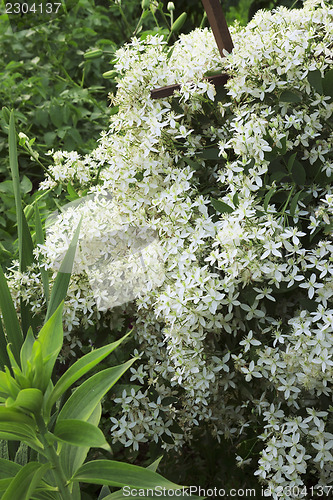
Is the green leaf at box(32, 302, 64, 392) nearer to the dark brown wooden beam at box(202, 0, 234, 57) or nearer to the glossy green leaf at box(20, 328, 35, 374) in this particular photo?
the glossy green leaf at box(20, 328, 35, 374)

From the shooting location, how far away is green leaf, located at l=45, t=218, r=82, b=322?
1.17 metres

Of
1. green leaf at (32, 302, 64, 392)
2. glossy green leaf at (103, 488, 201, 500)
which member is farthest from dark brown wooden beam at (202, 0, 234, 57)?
glossy green leaf at (103, 488, 201, 500)

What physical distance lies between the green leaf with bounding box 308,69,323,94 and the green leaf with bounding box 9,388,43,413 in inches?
28.0

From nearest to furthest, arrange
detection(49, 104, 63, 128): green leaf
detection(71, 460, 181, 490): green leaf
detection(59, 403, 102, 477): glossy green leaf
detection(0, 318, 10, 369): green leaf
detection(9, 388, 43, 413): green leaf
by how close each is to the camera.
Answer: detection(9, 388, 43, 413): green leaf, detection(71, 460, 181, 490): green leaf, detection(59, 403, 102, 477): glossy green leaf, detection(0, 318, 10, 369): green leaf, detection(49, 104, 63, 128): green leaf

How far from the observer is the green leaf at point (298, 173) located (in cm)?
108

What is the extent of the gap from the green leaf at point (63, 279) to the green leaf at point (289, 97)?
0.47 meters

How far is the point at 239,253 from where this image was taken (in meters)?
0.99

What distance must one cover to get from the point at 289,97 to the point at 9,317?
711mm

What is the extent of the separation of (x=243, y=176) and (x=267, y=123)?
10 centimetres

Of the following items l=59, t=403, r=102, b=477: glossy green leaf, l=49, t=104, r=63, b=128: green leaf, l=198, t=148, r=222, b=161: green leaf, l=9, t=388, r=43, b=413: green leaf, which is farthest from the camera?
l=49, t=104, r=63, b=128: green leaf

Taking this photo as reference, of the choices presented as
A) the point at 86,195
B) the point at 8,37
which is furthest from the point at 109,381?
the point at 8,37

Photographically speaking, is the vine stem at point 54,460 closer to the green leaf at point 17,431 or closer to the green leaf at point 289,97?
the green leaf at point 17,431

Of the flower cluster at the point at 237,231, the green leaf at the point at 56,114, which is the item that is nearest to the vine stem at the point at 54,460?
the flower cluster at the point at 237,231

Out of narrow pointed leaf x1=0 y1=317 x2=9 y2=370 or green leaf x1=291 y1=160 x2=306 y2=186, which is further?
narrow pointed leaf x1=0 y1=317 x2=9 y2=370
